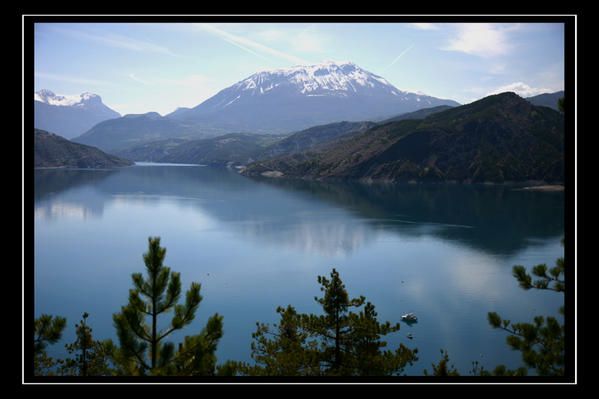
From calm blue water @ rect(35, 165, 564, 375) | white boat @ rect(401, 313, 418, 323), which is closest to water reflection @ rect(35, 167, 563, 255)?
calm blue water @ rect(35, 165, 564, 375)

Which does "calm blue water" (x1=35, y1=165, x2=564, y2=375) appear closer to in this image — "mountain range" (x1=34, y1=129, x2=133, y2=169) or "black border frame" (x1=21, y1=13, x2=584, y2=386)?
"black border frame" (x1=21, y1=13, x2=584, y2=386)

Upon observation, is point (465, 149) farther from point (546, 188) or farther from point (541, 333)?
point (541, 333)

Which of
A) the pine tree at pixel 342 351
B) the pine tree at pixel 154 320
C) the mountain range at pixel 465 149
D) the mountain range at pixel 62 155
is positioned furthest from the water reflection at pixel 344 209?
the mountain range at pixel 62 155
